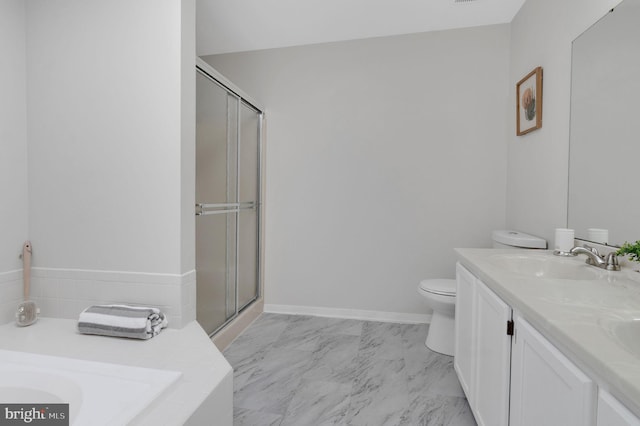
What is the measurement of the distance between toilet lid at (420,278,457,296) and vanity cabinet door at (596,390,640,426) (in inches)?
63.1

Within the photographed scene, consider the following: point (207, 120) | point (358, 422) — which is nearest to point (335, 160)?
Result: point (207, 120)

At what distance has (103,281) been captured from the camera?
1.61 m

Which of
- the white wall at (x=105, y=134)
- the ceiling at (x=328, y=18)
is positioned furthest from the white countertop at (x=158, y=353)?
the ceiling at (x=328, y=18)

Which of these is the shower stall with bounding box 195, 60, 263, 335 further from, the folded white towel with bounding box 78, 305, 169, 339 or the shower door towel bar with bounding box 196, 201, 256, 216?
the folded white towel with bounding box 78, 305, 169, 339

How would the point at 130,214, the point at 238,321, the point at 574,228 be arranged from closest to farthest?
the point at 130,214
the point at 574,228
the point at 238,321

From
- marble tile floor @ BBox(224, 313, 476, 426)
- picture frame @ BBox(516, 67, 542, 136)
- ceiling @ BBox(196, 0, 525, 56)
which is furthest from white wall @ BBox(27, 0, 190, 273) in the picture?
picture frame @ BBox(516, 67, 542, 136)

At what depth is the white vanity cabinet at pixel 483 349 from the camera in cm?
117

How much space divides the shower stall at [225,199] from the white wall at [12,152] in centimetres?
83

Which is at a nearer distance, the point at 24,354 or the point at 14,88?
the point at 24,354

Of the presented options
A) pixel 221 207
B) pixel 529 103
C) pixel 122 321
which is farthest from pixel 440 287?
pixel 122 321

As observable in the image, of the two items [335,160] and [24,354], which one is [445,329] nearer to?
[335,160]

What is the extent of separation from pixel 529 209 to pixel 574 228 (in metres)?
0.57

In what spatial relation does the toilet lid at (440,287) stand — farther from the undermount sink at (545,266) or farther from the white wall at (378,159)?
the undermount sink at (545,266)

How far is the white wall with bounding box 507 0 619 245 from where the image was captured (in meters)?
1.82
